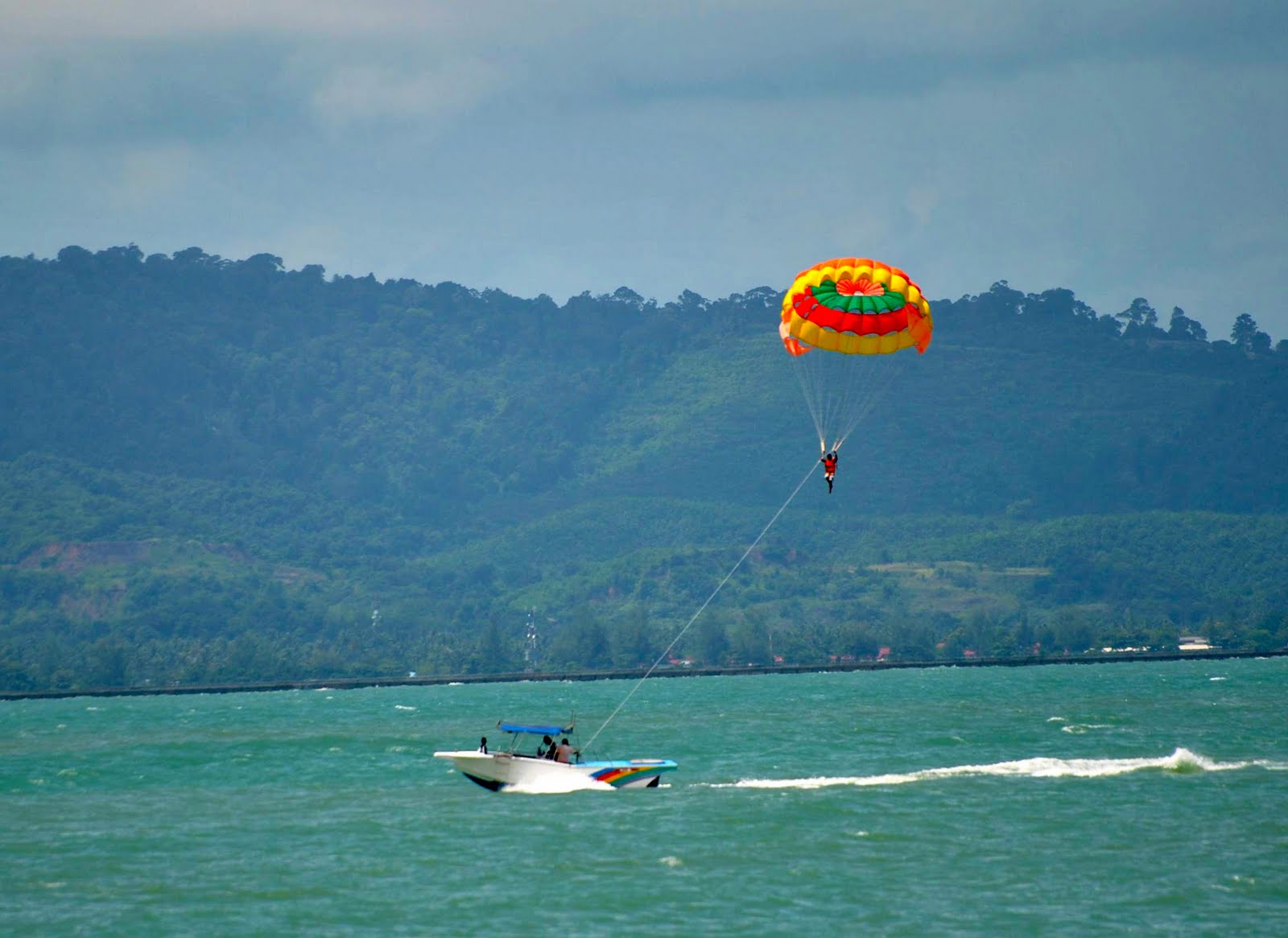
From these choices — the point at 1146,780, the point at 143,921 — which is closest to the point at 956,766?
the point at 1146,780

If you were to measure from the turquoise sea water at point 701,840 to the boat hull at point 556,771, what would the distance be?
80 centimetres

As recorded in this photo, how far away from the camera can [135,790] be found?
227 feet

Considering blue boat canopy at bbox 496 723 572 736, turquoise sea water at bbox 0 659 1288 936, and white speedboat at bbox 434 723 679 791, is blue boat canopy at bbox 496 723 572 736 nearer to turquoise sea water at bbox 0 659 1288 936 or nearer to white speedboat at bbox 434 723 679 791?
white speedboat at bbox 434 723 679 791

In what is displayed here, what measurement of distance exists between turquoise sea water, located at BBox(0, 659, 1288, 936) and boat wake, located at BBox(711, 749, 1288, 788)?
0.21 metres

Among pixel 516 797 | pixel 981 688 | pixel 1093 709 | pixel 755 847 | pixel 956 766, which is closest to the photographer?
pixel 755 847

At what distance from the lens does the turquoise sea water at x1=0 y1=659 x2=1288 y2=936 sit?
39812mm

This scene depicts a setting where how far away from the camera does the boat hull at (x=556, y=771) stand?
2340 inches

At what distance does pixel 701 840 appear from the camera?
4916cm

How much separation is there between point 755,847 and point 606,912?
27.4ft

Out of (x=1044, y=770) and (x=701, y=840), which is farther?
(x=1044, y=770)

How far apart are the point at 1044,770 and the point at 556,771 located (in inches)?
707

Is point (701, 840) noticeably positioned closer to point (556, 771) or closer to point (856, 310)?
point (556, 771)

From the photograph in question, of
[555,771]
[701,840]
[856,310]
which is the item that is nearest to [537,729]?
[555,771]

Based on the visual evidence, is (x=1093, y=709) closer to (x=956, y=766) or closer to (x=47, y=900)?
(x=956, y=766)
